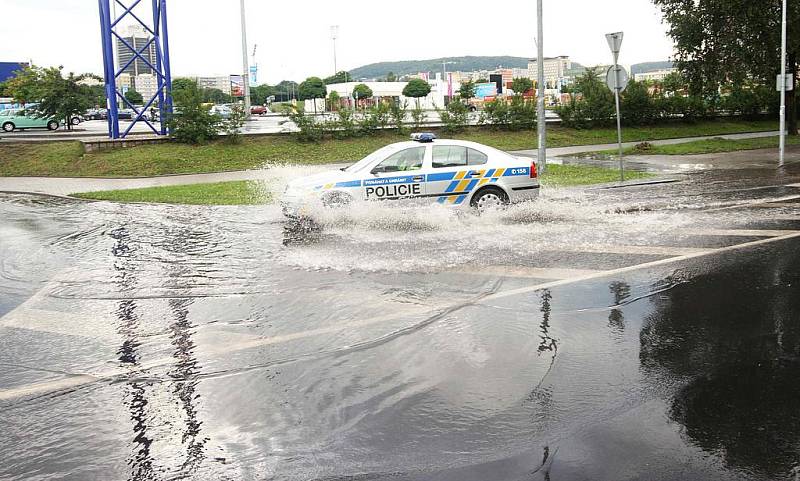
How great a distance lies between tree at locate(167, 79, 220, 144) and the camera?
1029 inches

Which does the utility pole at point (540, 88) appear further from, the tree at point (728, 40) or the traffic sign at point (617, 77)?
the tree at point (728, 40)

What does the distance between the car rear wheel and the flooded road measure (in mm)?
1184

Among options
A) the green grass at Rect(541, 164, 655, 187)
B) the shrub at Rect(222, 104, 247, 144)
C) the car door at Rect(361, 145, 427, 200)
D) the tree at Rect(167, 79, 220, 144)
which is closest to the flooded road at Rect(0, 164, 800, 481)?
the car door at Rect(361, 145, 427, 200)

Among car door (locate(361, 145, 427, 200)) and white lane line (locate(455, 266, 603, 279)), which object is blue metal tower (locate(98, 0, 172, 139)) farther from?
white lane line (locate(455, 266, 603, 279))

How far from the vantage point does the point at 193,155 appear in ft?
81.6

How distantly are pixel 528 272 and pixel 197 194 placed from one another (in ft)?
36.5

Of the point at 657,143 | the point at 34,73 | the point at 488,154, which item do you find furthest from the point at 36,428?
the point at 34,73

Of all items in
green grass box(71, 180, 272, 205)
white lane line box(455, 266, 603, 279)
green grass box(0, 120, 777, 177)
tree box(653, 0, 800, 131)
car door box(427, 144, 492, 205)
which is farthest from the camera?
tree box(653, 0, 800, 131)

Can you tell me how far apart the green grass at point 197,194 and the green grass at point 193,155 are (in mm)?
4197

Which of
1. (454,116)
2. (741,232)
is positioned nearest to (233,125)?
(454,116)

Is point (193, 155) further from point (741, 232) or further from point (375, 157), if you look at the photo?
point (741, 232)

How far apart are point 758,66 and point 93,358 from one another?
29949 mm

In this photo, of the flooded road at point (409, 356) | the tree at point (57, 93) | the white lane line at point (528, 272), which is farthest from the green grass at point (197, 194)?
the tree at point (57, 93)

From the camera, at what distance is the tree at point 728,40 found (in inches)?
1097
